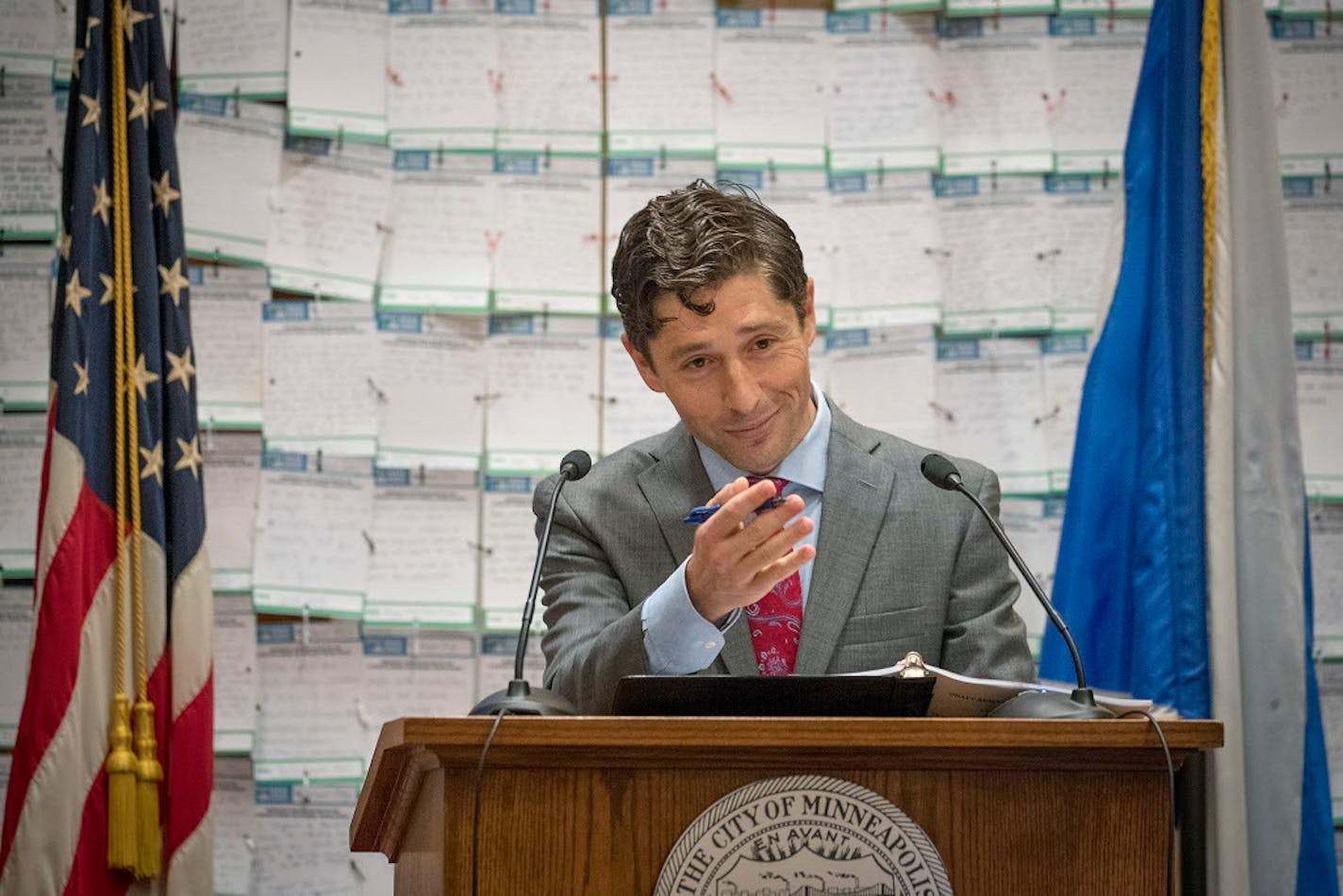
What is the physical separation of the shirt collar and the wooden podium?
0.94 m

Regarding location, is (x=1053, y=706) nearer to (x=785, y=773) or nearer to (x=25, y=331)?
(x=785, y=773)

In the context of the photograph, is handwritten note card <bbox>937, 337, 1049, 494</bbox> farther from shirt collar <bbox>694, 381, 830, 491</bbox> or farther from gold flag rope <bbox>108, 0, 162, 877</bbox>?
gold flag rope <bbox>108, 0, 162, 877</bbox>

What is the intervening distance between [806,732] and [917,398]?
91.0 inches

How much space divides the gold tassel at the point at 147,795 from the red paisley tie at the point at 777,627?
1446 mm

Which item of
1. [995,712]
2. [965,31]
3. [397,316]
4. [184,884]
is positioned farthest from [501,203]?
[995,712]

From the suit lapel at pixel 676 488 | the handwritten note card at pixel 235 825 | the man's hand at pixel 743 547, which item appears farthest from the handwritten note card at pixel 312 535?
the man's hand at pixel 743 547

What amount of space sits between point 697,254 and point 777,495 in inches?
16.4

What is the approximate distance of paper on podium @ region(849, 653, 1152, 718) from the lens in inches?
68.8

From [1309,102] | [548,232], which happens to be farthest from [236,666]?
[1309,102]

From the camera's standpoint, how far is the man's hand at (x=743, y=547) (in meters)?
1.80

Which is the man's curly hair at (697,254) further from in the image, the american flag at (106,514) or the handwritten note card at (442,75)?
the handwritten note card at (442,75)

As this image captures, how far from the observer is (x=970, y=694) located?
70.4 inches

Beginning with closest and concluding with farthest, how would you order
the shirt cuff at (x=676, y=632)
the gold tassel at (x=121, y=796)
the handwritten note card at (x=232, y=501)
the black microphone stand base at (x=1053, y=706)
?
the black microphone stand base at (x=1053, y=706), the shirt cuff at (x=676, y=632), the gold tassel at (x=121, y=796), the handwritten note card at (x=232, y=501)

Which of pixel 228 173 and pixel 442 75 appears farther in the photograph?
pixel 442 75
